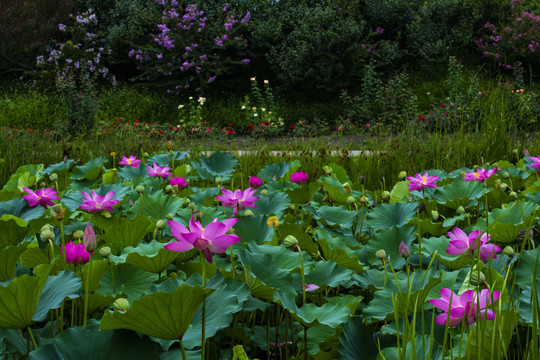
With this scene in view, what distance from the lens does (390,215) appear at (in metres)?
1.44

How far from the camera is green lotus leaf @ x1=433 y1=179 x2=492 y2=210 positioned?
61.4 inches

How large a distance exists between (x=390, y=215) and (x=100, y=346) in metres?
0.99

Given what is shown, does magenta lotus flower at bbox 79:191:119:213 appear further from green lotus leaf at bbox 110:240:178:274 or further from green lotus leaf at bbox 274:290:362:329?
green lotus leaf at bbox 274:290:362:329

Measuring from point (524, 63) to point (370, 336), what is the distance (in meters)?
10.9

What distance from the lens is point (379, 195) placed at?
1.98m

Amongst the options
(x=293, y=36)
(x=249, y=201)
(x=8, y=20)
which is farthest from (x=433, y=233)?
(x=8, y=20)

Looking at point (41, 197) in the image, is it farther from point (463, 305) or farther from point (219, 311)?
point (463, 305)

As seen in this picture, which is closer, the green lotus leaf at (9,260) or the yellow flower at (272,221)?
the green lotus leaf at (9,260)

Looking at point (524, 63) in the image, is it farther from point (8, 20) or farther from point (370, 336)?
point (8, 20)

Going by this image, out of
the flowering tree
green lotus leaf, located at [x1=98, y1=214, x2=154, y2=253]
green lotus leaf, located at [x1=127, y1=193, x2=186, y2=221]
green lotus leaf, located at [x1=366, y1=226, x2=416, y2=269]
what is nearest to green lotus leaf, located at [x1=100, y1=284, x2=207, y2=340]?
green lotus leaf, located at [x1=98, y1=214, x2=154, y2=253]

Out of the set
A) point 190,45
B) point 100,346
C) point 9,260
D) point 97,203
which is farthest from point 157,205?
point 190,45

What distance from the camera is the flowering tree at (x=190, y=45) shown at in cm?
1045

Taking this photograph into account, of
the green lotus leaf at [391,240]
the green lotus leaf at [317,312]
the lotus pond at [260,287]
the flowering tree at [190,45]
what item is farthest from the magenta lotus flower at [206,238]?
the flowering tree at [190,45]

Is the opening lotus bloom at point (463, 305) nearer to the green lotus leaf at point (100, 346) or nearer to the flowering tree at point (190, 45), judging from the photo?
the green lotus leaf at point (100, 346)
